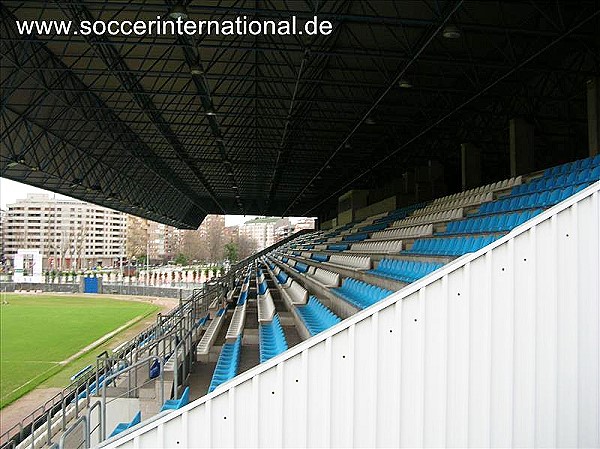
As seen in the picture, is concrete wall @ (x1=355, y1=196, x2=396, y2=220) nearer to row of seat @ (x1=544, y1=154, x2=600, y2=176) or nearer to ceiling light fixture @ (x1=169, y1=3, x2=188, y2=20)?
row of seat @ (x1=544, y1=154, x2=600, y2=176)

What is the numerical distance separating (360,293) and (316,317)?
106 centimetres

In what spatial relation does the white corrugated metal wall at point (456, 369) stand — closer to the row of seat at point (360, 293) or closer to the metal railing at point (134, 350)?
the row of seat at point (360, 293)

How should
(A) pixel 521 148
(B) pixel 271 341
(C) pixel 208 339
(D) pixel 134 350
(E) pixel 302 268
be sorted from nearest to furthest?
(B) pixel 271 341
(C) pixel 208 339
(D) pixel 134 350
(A) pixel 521 148
(E) pixel 302 268

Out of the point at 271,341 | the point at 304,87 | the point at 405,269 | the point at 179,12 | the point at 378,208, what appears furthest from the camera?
the point at 378,208

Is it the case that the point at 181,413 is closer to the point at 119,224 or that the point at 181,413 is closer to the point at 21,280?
the point at 21,280

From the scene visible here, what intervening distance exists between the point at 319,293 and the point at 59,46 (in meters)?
10.9

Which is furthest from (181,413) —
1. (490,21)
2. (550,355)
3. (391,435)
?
(490,21)

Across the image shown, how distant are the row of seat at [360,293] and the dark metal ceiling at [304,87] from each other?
17.9ft

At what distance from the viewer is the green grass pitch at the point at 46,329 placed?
77.6 feet

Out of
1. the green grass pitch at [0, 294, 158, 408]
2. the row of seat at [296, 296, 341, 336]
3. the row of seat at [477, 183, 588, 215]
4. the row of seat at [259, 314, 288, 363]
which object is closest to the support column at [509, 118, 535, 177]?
the row of seat at [477, 183, 588, 215]

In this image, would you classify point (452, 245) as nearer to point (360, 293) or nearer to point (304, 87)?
point (360, 293)

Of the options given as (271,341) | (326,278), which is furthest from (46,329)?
(271,341)

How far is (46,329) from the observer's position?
36875 mm

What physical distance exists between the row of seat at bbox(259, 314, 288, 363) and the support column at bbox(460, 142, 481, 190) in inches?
509
